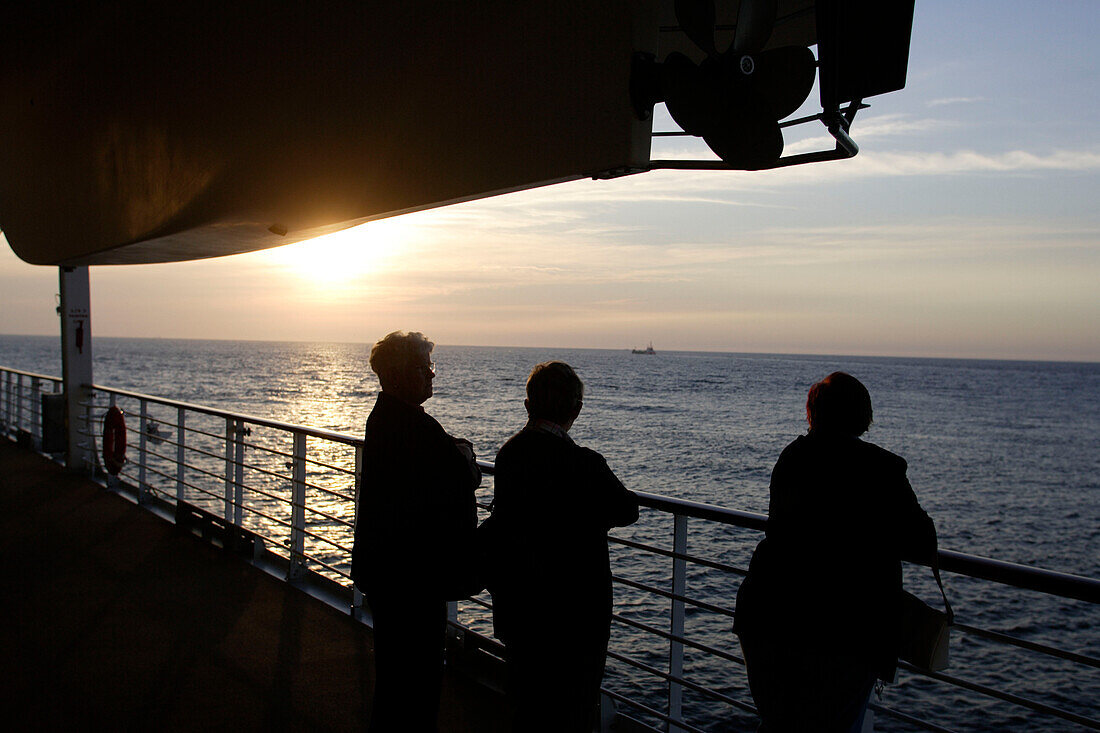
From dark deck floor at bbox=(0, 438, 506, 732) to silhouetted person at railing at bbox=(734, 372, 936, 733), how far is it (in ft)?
3.63

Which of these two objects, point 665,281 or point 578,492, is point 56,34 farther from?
point 665,281

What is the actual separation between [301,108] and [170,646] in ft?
6.90

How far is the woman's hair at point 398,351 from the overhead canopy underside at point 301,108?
45 centimetres

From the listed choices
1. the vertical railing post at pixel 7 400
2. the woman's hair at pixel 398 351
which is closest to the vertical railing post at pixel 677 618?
the woman's hair at pixel 398 351

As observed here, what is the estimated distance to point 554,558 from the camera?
170 cm

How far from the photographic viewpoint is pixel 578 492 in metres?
1.64

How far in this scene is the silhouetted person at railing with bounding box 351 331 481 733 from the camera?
1.77m

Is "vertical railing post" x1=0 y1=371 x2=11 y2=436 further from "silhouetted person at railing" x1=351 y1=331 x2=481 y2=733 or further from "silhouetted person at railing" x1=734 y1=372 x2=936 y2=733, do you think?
"silhouetted person at railing" x1=734 y1=372 x2=936 y2=733

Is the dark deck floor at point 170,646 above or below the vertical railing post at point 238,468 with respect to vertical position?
below

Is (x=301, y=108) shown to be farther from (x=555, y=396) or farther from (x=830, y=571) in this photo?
(x=830, y=571)

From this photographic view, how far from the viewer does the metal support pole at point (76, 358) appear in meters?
5.91

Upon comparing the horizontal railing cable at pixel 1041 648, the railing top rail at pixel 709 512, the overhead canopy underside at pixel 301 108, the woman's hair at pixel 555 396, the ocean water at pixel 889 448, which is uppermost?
the overhead canopy underside at pixel 301 108

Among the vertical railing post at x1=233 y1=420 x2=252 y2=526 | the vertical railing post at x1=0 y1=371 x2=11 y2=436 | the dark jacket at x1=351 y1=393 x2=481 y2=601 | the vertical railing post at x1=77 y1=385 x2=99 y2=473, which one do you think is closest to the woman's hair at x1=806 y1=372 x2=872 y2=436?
the dark jacket at x1=351 y1=393 x2=481 y2=601

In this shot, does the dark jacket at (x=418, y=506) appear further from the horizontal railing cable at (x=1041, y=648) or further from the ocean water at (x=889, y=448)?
the horizontal railing cable at (x=1041, y=648)
